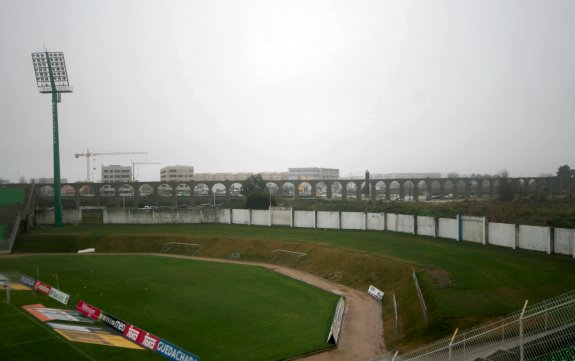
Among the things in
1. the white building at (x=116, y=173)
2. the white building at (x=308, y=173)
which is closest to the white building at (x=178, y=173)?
the white building at (x=116, y=173)

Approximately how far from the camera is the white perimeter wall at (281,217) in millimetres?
53469

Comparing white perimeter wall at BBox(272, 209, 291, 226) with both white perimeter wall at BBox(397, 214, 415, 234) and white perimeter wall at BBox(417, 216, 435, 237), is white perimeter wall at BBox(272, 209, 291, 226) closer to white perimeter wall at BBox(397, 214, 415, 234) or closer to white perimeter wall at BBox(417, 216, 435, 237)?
white perimeter wall at BBox(397, 214, 415, 234)

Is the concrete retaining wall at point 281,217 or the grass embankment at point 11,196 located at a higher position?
the grass embankment at point 11,196

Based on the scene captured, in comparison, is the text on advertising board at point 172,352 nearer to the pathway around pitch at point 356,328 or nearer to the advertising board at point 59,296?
the pathway around pitch at point 356,328

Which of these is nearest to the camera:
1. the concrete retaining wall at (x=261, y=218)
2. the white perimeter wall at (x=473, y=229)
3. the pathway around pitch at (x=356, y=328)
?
the pathway around pitch at (x=356, y=328)

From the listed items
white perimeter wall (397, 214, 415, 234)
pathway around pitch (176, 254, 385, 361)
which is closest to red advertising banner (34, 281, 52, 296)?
pathway around pitch (176, 254, 385, 361)

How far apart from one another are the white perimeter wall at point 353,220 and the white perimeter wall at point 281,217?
24.6ft

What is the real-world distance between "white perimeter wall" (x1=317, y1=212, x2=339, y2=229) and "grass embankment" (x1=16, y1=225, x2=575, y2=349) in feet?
6.28

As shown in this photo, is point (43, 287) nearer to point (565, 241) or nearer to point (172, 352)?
point (172, 352)

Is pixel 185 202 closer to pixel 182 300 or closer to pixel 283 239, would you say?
pixel 283 239

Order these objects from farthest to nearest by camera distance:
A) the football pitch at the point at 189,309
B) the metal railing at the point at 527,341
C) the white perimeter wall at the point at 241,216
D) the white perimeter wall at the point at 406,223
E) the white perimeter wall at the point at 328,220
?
the white perimeter wall at the point at 241,216 → the white perimeter wall at the point at 328,220 → the white perimeter wall at the point at 406,223 → the football pitch at the point at 189,309 → the metal railing at the point at 527,341

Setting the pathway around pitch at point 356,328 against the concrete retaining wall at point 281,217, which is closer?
the pathway around pitch at point 356,328

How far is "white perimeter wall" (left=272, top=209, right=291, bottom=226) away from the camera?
175 feet

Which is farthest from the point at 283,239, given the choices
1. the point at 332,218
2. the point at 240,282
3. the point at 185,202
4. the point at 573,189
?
the point at 573,189
